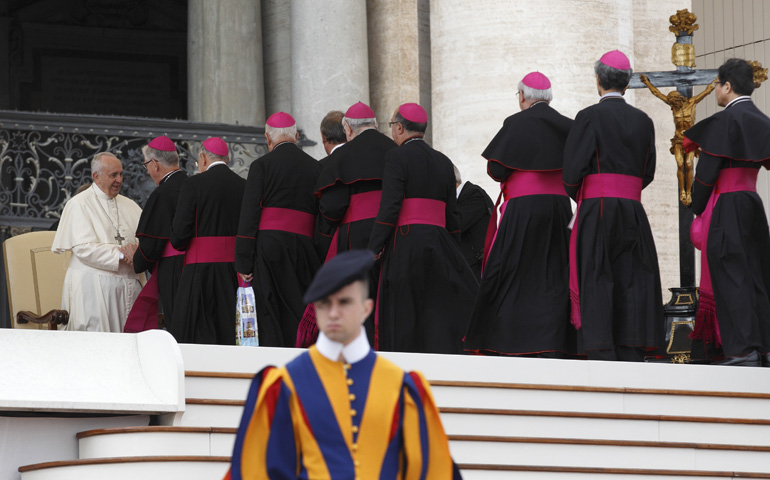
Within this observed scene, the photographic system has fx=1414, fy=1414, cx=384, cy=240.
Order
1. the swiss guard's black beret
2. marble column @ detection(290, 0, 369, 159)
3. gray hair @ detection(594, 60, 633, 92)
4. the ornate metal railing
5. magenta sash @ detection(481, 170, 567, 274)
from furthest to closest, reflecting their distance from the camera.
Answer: marble column @ detection(290, 0, 369, 159), the ornate metal railing, magenta sash @ detection(481, 170, 567, 274), gray hair @ detection(594, 60, 633, 92), the swiss guard's black beret

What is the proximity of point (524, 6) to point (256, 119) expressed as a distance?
2821 mm

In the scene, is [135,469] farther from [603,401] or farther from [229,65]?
[229,65]

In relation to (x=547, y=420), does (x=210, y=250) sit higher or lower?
higher

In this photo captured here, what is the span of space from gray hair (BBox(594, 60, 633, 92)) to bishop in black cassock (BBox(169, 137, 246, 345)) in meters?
2.57

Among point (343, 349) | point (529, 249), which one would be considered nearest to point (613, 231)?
point (529, 249)

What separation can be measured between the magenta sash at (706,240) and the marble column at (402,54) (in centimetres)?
468

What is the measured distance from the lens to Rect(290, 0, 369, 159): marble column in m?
11.6

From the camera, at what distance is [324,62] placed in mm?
11609

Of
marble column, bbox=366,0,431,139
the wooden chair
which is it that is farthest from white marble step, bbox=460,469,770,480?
marble column, bbox=366,0,431,139

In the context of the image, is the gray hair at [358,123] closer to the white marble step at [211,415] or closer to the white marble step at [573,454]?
the white marble step at [211,415]

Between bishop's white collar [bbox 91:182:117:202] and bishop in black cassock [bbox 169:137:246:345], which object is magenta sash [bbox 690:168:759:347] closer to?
bishop in black cassock [bbox 169:137:246:345]

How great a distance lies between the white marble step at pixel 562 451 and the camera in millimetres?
5824

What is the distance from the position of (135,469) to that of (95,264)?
375 centimetres

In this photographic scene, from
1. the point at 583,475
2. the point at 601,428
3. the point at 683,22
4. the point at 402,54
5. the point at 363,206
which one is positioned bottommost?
the point at 583,475
